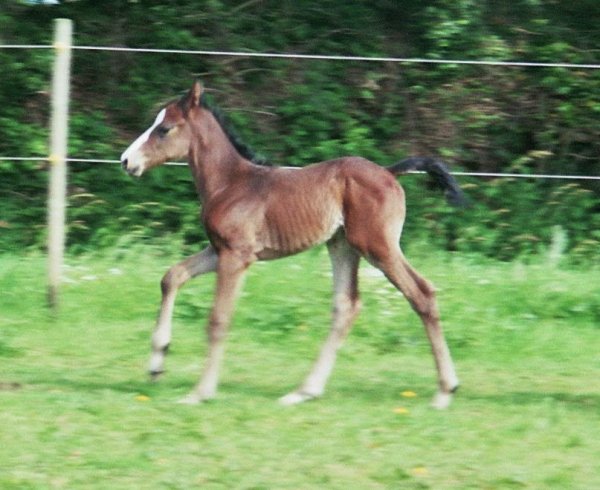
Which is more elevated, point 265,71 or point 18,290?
point 265,71

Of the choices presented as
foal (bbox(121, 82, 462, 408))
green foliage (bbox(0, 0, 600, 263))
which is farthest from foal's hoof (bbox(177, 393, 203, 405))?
green foliage (bbox(0, 0, 600, 263))

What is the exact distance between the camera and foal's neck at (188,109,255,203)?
7648mm

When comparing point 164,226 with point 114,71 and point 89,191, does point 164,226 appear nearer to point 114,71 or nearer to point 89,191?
point 89,191

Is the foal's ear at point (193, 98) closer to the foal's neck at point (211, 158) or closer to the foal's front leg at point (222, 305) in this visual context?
the foal's neck at point (211, 158)

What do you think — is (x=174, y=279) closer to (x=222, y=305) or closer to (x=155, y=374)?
(x=222, y=305)

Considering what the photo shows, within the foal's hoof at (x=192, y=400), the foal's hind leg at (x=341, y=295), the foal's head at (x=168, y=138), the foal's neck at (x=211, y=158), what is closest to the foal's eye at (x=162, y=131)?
the foal's head at (x=168, y=138)

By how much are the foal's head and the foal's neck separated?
53 millimetres

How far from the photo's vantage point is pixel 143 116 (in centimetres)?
1342

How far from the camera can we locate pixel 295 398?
24.0ft

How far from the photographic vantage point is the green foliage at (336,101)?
12555 millimetres

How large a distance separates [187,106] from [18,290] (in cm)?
280

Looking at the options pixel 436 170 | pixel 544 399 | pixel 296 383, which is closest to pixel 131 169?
pixel 296 383

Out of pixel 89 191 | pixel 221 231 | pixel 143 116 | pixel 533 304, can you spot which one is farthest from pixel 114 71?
pixel 221 231

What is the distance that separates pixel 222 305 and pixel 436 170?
1.41 m
